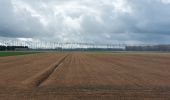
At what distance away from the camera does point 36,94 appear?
1705 centimetres

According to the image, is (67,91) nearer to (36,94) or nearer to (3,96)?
(36,94)

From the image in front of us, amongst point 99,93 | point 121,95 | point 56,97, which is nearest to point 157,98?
point 121,95

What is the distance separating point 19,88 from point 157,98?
25.7ft

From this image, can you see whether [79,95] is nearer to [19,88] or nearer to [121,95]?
[121,95]

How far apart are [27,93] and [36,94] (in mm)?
709

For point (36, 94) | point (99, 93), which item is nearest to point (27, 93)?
point (36, 94)

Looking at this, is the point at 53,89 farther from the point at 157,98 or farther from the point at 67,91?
the point at 157,98

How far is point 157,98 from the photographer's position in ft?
51.7

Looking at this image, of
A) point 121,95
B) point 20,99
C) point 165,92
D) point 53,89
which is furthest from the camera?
point 53,89

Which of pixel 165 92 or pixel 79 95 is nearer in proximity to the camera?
pixel 79 95

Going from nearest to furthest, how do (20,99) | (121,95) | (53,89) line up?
1. (20,99)
2. (121,95)
3. (53,89)

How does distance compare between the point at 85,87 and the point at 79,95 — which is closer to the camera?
the point at 79,95

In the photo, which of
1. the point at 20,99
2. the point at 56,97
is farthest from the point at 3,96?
the point at 56,97

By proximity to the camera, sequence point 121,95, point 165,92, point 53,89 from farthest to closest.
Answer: point 53,89
point 165,92
point 121,95
